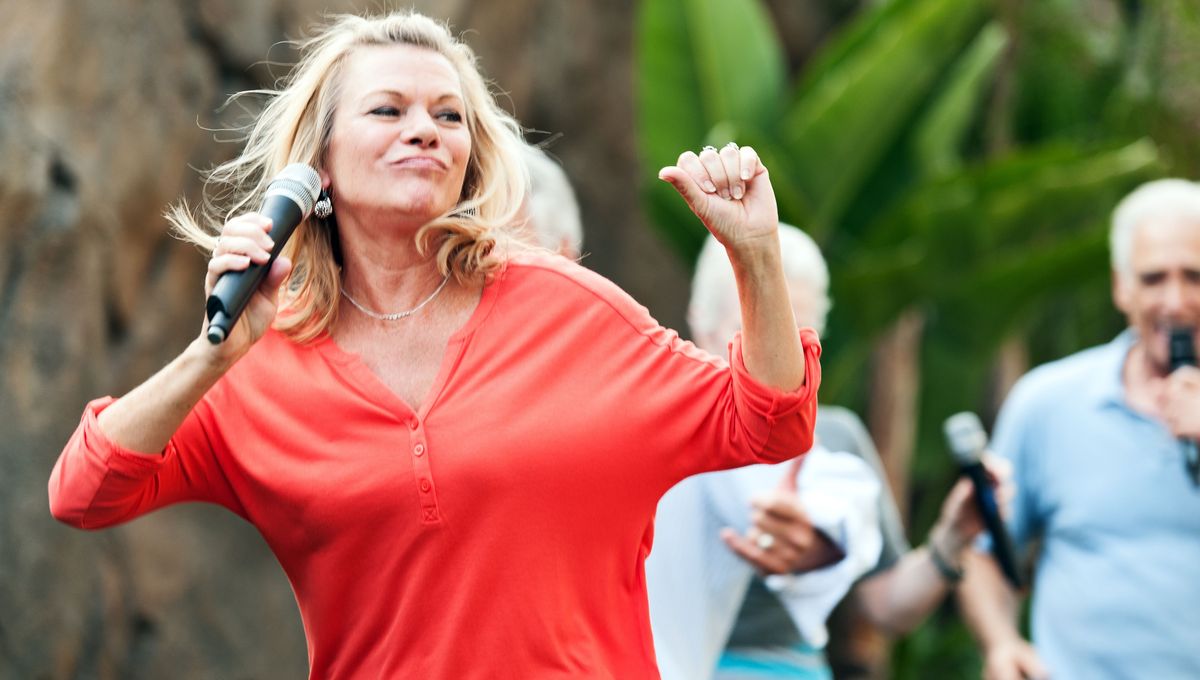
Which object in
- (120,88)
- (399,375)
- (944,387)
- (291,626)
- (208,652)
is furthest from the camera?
(944,387)

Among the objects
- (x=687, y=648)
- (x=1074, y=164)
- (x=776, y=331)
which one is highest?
(x=776, y=331)

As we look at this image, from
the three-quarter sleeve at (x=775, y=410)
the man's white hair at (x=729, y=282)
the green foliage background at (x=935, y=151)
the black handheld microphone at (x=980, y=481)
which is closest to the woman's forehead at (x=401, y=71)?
the three-quarter sleeve at (x=775, y=410)

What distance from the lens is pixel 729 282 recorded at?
256 centimetres

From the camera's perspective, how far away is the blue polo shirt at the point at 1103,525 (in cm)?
271

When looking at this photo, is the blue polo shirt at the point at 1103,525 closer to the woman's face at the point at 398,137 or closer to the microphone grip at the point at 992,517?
the microphone grip at the point at 992,517

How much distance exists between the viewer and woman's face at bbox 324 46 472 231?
1771 mm

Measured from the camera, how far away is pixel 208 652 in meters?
4.26

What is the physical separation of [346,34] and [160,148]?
85.3 inches

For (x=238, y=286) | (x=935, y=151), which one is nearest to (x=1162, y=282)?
(x=238, y=286)

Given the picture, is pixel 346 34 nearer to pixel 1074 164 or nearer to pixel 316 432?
pixel 316 432

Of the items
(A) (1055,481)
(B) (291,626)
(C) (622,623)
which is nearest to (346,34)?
(C) (622,623)

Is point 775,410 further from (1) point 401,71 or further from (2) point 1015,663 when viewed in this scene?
(2) point 1015,663

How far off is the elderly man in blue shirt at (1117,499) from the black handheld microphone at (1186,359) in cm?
4

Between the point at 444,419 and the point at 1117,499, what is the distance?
167 centimetres
